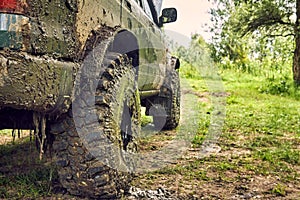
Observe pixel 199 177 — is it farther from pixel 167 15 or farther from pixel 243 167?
pixel 167 15

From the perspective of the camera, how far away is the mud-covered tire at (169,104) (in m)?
4.80

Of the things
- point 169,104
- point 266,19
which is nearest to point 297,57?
point 266,19

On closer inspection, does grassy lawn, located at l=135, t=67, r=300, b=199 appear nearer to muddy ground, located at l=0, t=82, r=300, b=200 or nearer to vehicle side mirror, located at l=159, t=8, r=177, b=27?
muddy ground, located at l=0, t=82, r=300, b=200

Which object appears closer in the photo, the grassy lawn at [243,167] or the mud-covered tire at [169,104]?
the grassy lawn at [243,167]

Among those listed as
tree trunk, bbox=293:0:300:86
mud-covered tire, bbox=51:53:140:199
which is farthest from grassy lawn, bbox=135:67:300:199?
tree trunk, bbox=293:0:300:86

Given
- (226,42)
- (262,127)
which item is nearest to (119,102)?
(262,127)

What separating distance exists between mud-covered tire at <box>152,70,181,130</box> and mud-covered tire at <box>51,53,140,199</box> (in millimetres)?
2528

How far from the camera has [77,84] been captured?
2012mm

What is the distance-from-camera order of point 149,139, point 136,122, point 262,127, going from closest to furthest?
point 136,122
point 149,139
point 262,127

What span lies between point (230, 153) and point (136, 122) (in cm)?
137

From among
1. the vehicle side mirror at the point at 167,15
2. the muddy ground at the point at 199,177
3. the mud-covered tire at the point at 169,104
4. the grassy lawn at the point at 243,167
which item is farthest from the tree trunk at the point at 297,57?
the muddy ground at the point at 199,177

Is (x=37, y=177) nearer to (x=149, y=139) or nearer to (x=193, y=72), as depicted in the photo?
(x=149, y=139)

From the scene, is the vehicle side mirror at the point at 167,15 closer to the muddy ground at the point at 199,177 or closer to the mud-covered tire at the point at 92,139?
the muddy ground at the point at 199,177

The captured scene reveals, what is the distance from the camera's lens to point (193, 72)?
1509 centimetres
